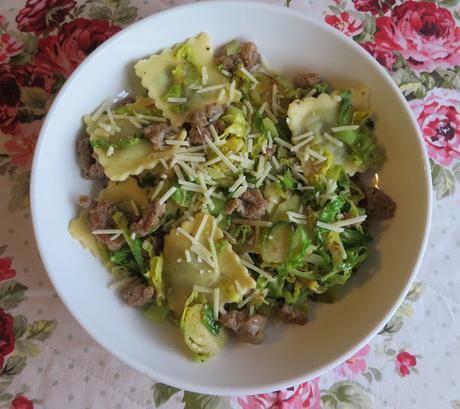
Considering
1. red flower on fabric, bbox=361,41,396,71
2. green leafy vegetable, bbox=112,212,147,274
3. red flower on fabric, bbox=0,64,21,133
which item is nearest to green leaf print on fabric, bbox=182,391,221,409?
green leafy vegetable, bbox=112,212,147,274

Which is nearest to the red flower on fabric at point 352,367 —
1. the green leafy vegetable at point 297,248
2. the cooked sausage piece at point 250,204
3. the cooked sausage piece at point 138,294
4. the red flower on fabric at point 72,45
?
the green leafy vegetable at point 297,248

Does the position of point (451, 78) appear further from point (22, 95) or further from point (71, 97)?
point (22, 95)

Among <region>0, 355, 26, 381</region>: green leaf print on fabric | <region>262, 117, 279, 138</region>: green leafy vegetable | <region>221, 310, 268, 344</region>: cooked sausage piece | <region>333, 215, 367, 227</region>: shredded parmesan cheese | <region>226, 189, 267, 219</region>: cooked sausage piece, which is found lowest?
<region>0, 355, 26, 381</region>: green leaf print on fabric

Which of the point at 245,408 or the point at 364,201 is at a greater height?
the point at 364,201

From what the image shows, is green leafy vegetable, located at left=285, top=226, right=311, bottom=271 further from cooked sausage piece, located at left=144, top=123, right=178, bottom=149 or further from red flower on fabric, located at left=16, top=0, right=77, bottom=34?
red flower on fabric, located at left=16, top=0, right=77, bottom=34

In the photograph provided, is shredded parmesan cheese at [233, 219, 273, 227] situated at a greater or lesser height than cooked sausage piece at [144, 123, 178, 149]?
lesser

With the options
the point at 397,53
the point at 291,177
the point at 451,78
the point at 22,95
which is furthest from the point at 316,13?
the point at 22,95
